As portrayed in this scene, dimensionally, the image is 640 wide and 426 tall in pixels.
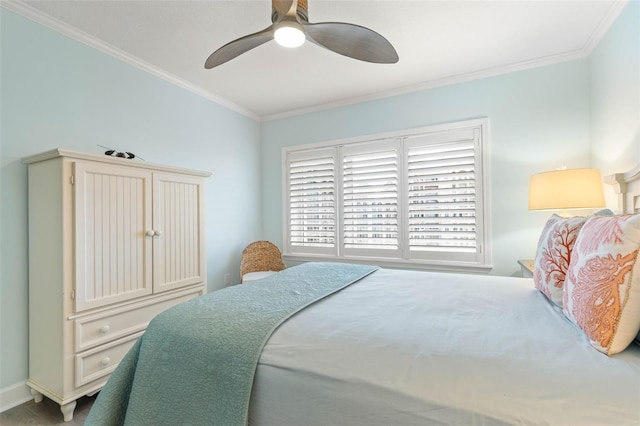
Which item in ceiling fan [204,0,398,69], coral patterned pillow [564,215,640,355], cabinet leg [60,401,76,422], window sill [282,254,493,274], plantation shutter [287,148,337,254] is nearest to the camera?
coral patterned pillow [564,215,640,355]

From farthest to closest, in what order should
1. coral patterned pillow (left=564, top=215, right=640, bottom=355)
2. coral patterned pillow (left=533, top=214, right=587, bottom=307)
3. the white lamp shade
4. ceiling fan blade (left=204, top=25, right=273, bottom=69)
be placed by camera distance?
the white lamp shade
ceiling fan blade (left=204, top=25, right=273, bottom=69)
coral patterned pillow (left=533, top=214, right=587, bottom=307)
coral patterned pillow (left=564, top=215, right=640, bottom=355)

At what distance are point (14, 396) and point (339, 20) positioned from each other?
10.4 feet

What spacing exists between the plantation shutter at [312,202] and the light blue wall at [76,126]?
2.54ft

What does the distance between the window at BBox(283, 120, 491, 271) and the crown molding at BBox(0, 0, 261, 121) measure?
4.00 feet

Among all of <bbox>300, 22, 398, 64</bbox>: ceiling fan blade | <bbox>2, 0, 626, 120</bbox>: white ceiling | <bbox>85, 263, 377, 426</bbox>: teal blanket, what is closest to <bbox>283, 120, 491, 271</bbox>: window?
<bbox>2, 0, 626, 120</bbox>: white ceiling

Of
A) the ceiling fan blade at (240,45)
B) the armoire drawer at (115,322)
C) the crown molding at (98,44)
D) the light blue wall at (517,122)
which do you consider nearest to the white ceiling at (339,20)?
the crown molding at (98,44)

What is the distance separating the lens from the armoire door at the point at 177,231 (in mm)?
2215

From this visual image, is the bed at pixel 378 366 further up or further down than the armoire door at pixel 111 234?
further down

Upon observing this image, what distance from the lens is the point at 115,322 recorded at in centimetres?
196

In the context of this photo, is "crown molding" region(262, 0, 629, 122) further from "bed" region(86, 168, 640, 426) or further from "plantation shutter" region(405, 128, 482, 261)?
"bed" region(86, 168, 640, 426)

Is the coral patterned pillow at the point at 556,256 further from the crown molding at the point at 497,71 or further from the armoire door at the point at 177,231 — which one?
the armoire door at the point at 177,231

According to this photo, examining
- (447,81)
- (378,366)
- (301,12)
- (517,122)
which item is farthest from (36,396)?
(517,122)

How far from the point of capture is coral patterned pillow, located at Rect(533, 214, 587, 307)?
1298 millimetres

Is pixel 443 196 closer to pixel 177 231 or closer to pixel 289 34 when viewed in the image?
pixel 289 34
